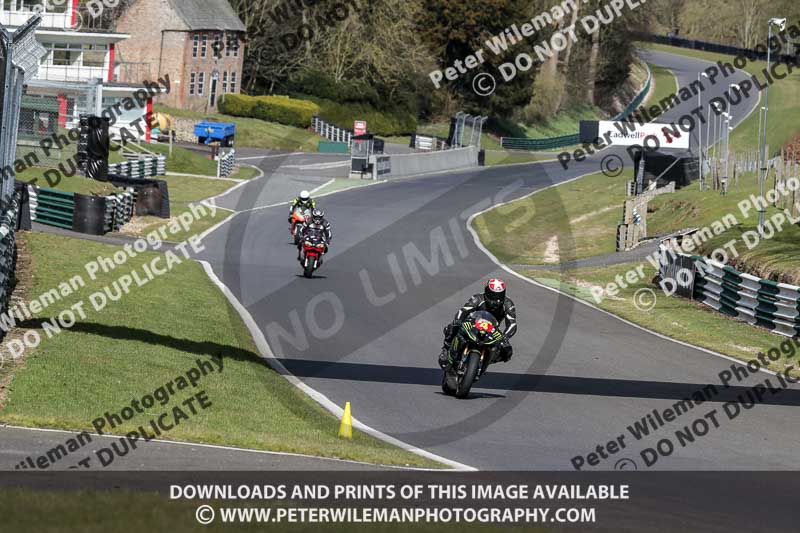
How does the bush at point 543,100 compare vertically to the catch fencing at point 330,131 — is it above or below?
above

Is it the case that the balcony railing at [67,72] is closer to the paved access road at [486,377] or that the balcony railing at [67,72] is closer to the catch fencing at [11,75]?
the paved access road at [486,377]

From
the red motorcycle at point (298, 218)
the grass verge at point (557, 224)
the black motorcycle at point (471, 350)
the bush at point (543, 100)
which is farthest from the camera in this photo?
the bush at point (543, 100)

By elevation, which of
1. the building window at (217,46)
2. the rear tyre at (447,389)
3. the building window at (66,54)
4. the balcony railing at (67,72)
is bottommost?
the rear tyre at (447,389)

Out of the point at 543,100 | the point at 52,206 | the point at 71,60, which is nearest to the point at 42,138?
the point at 52,206

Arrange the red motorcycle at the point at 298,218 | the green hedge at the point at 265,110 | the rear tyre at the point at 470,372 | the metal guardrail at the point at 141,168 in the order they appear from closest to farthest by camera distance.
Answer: the rear tyre at the point at 470,372 < the red motorcycle at the point at 298,218 < the metal guardrail at the point at 141,168 < the green hedge at the point at 265,110

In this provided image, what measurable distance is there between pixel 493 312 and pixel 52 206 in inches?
789

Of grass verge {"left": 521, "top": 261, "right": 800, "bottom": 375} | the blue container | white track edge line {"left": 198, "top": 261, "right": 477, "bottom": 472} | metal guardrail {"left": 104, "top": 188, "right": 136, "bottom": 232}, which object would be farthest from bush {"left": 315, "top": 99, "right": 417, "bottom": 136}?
white track edge line {"left": 198, "top": 261, "right": 477, "bottom": 472}

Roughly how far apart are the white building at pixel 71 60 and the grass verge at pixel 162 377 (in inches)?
1370

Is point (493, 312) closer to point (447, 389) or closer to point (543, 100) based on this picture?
point (447, 389)

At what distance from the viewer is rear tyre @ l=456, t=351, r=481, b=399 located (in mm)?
15398

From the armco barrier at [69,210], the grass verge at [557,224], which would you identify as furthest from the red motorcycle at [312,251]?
the grass verge at [557,224]

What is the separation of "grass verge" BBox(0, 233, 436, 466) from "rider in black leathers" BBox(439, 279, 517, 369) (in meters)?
1.71

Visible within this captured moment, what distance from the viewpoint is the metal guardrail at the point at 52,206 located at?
32.3 meters
